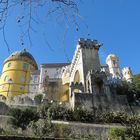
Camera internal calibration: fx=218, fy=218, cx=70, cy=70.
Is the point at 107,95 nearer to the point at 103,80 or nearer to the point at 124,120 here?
the point at 103,80

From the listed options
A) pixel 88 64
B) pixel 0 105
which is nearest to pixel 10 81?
pixel 88 64

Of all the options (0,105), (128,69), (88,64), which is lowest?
(0,105)

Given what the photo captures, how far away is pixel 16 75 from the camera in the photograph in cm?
4372

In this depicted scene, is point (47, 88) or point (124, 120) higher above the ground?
point (47, 88)

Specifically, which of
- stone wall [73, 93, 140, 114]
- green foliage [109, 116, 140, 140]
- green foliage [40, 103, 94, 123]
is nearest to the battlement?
stone wall [73, 93, 140, 114]

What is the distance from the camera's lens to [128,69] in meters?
55.2

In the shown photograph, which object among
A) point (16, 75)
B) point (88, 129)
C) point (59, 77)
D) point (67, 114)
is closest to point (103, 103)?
point (67, 114)

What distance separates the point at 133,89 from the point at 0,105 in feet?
51.6

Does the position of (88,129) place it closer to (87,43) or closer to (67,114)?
(67,114)

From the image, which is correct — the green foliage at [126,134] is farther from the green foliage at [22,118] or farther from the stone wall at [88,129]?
the green foliage at [22,118]

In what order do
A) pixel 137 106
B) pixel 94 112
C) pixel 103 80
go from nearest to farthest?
pixel 94 112 → pixel 137 106 → pixel 103 80

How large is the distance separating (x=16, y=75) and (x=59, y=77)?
28.3ft

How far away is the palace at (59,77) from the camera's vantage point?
26344 millimetres

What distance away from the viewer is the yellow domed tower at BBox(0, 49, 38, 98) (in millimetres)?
42062
